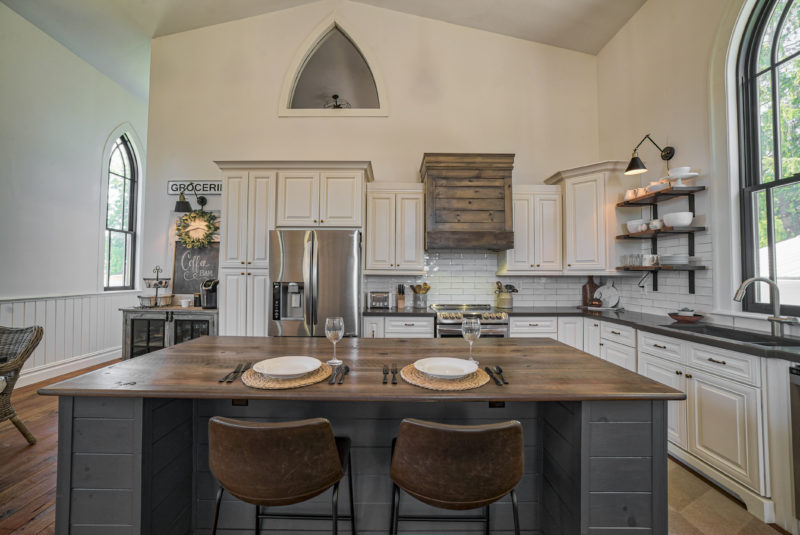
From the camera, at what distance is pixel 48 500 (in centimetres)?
194

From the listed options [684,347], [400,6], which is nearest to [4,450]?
[684,347]

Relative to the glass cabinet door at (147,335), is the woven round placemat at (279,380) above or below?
above

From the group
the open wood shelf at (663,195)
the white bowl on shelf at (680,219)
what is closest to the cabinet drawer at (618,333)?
the white bowl on shelf at (680,219)

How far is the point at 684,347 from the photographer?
2326 mm

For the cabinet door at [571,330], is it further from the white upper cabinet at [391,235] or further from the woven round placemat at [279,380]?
the woven round placemat at [279,380]

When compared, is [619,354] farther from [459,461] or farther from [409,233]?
[459,461]

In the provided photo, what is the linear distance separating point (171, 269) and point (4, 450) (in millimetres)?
2155

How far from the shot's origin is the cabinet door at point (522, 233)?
3.84 meters

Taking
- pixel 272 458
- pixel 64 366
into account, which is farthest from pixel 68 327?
pixel 272 458

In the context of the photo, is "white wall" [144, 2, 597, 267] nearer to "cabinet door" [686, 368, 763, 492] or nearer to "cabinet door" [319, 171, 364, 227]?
"cabinet door" [319, 171, 364, 227]

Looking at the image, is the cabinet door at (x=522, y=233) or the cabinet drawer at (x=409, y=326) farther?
the cabinet door at (x=522, y=233)

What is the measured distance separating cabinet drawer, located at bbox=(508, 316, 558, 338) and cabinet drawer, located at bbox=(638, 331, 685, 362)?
86cm

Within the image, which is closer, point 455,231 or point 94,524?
point 94,524

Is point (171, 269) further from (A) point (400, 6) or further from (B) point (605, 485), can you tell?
(B) point (605, 485)
